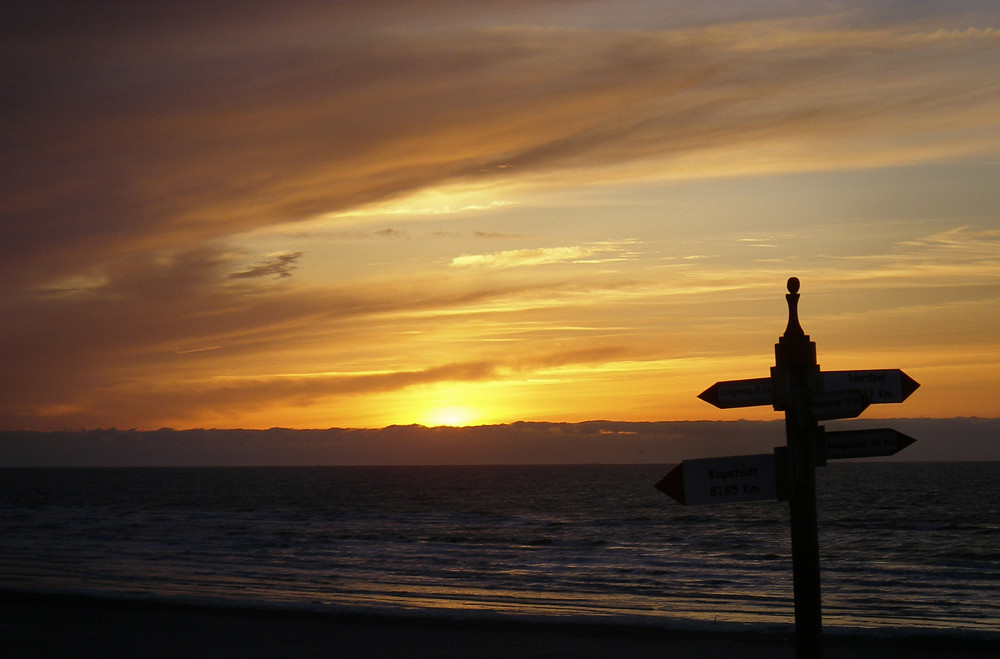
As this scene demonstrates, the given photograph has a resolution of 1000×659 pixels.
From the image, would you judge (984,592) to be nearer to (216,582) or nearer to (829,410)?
(216,582)

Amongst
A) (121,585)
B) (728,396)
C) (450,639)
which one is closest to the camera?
(728,396)

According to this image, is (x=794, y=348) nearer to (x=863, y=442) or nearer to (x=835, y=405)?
(x=835, y=405)

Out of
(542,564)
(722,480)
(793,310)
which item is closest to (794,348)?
(793,310)

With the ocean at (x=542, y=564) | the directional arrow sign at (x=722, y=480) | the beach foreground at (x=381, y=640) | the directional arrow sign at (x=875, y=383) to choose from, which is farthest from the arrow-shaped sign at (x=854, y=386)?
the ocean at (x=542, y=564)

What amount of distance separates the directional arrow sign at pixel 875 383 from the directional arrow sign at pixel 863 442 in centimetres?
19

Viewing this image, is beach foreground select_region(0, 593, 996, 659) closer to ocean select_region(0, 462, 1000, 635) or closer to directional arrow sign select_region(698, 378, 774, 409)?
ocean select_region(0, 462, 1000, 635)

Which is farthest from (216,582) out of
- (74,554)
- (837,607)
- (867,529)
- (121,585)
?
(867,529)

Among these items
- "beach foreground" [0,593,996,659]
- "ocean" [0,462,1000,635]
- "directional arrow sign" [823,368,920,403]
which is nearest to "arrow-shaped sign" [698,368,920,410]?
"directional arrow sign" [823,368,920,403]

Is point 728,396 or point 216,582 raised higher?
point 728,396

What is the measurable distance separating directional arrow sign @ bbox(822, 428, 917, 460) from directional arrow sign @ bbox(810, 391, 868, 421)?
4.8 inches

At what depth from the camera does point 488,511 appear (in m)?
64.2

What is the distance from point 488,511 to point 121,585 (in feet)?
145

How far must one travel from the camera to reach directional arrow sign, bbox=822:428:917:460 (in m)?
4.83

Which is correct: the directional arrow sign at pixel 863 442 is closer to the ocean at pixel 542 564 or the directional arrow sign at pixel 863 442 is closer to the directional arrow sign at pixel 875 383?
the directional arrow sign at pixel 875 383
